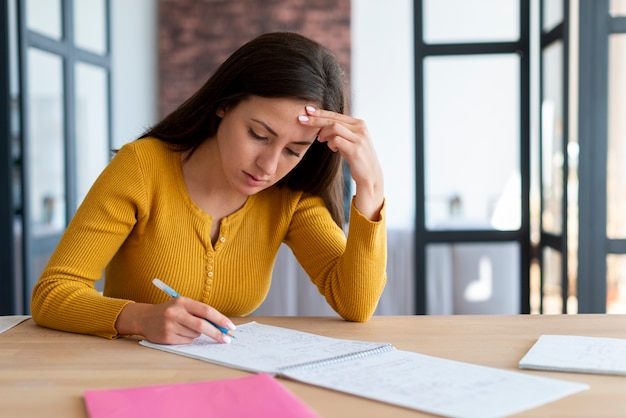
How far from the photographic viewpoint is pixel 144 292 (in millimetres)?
1532

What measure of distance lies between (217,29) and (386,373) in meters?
5.34

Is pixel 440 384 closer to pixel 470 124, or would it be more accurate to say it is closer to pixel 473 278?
pixel 470 124

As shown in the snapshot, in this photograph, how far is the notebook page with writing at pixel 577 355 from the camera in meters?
1.03

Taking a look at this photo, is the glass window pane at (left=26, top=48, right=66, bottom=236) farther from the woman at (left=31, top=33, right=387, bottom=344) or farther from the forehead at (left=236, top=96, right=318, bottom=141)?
the forehead at (left=236, top=96, right=318, bottom=141)

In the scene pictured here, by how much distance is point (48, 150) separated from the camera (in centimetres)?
356

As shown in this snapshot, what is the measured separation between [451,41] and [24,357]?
2.24 m

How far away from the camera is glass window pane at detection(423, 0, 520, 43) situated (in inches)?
116

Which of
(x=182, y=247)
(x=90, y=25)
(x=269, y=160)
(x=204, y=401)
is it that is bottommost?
(x=204, y=401)

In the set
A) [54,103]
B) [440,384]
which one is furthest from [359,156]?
[54,103]

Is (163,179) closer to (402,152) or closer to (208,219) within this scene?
(208,219)

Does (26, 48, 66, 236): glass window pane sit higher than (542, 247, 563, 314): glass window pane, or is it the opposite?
(26, 48, 66, 236): glass window pane

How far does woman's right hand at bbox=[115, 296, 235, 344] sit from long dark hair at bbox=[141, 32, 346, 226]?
43 cm

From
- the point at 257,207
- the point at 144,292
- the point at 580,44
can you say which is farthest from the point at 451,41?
the point at 144,292

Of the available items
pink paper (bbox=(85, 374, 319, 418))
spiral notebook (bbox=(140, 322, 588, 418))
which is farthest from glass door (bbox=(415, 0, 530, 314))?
pink paper (bbox=(85, 374, 319, 418))
